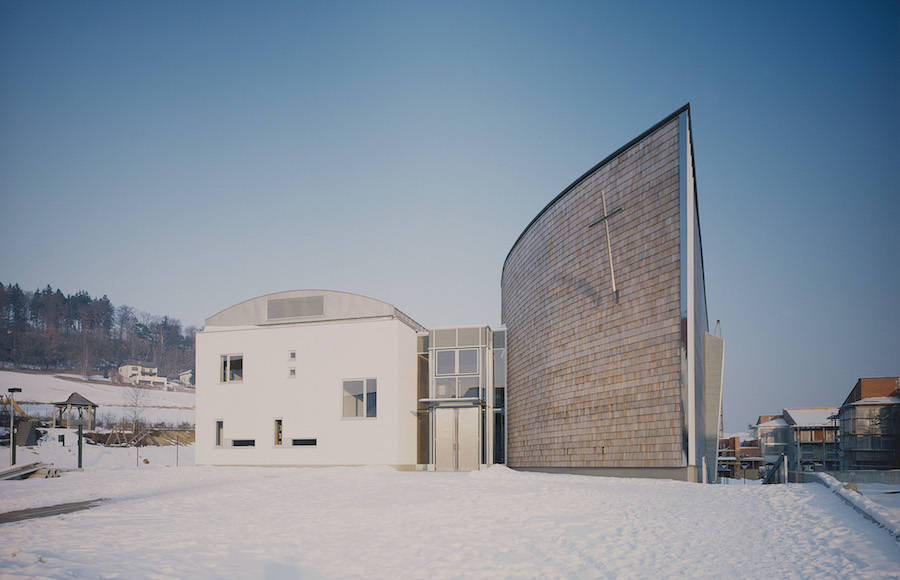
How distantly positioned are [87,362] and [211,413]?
49.0 metres

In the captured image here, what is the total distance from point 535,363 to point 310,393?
782cm

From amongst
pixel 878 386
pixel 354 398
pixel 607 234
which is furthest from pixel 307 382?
pixel 878 386

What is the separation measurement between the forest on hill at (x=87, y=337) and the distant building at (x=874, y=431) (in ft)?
169

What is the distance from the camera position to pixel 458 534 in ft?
26.5

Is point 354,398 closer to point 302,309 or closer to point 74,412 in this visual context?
point 302,309

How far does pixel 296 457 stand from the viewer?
20.6 metres

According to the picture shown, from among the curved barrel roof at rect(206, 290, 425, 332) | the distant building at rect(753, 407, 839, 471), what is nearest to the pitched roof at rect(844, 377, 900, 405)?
the distant building at rect(753, 407, 839, 471)

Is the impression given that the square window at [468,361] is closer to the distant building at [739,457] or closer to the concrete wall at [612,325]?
the concrete wall at [612,325]

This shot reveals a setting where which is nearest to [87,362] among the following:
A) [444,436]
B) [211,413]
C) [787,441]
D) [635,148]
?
[211,413]

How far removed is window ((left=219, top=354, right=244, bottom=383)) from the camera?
22009 millimetres

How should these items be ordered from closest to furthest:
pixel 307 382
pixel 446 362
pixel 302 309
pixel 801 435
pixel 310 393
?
pixel 310 393
pixel 307 382
pixel 446 362
pixel 302 309
pixel 801 435

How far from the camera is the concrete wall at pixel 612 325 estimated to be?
13.4m

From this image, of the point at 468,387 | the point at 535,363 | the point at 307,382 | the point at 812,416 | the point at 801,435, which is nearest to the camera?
the point at 535,363

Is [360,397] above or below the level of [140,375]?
above
